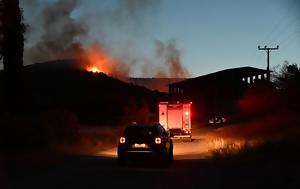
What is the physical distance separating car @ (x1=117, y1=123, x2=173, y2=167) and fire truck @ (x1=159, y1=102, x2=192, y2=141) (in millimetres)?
22930

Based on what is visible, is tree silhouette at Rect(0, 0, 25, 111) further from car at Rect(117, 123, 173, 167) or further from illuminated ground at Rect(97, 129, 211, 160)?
car at Rect(117, 123, 173, 167)

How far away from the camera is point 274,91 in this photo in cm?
5612

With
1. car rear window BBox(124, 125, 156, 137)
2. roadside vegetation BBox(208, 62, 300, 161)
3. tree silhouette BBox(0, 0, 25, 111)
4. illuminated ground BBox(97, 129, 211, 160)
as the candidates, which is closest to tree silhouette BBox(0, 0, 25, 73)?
tree silhouette BBox(0, 0, 25, 111)

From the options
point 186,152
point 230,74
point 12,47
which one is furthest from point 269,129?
point 230,74

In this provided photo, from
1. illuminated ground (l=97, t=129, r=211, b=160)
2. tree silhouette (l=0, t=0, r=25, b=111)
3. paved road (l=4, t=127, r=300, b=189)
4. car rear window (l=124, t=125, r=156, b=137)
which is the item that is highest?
tree silhouette (l=0, t=0, r=25, b=111)

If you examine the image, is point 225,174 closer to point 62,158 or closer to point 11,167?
point 11,167

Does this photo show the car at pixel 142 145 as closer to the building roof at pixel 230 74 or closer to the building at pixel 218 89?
the building at pixel 218 89

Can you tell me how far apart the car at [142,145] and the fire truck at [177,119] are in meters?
22.9

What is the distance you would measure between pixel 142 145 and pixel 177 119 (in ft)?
78.4

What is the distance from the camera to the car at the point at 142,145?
2338 centimetres

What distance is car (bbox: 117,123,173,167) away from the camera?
76.7 ft

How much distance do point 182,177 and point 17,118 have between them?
555 inches

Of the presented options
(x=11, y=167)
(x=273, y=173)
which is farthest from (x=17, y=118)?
(x=273, y=173)

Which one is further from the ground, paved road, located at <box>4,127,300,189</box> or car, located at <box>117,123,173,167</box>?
car, located at <box>117,123,173,167</box>
